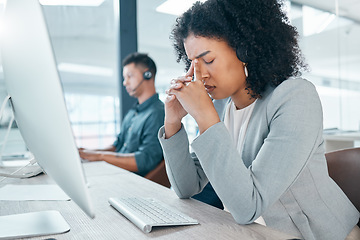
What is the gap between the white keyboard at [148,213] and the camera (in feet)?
2.42

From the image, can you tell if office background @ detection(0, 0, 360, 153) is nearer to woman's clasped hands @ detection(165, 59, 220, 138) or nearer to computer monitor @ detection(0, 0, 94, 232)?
woman's clasped hands @ detection(165, 59, 220, 138)

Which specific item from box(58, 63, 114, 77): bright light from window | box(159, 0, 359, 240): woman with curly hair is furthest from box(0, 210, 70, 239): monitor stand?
box(58, 63, 114, 77): bright light from window

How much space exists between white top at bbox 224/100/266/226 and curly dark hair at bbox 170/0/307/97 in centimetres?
10

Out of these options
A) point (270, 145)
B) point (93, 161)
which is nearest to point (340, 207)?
point (270, 145)

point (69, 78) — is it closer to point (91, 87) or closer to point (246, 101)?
point (91, 87)

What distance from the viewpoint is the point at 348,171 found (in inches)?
44.9

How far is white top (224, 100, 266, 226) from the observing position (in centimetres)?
106

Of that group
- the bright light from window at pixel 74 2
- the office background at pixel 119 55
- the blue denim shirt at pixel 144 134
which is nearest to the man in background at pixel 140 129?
the blue denim shirt at pixel 144 134

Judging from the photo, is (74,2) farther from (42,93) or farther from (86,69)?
(42,93)

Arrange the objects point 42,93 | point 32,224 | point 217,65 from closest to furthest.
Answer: point 42,93
point 32,224
point 217,65

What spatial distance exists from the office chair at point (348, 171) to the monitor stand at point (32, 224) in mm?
910

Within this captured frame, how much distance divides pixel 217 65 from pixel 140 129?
1.40 metres

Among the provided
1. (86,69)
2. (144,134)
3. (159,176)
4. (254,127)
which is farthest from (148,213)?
(86,69)

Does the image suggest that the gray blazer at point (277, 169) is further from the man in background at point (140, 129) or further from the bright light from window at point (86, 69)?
the bright light from window at point (86, 69)
